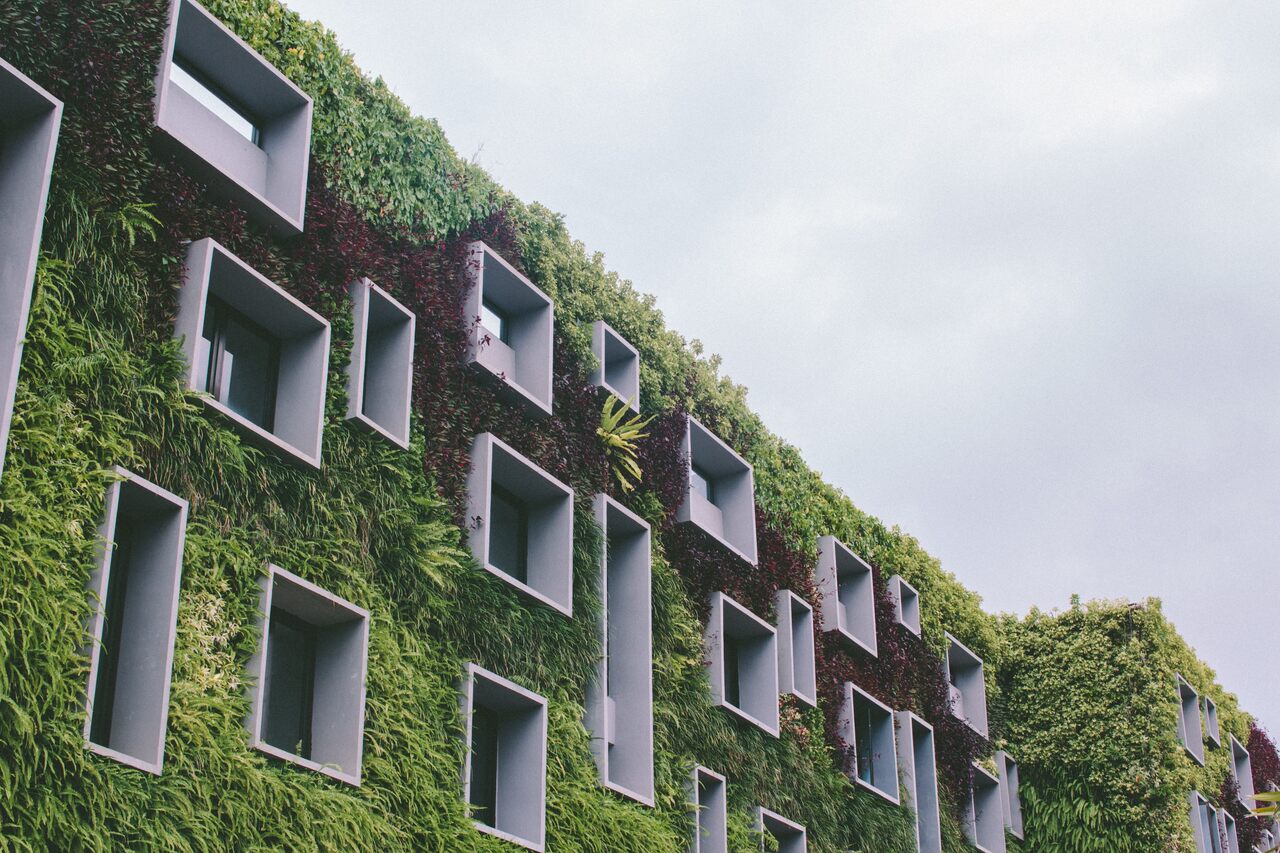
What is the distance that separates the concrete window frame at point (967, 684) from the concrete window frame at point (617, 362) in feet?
34.9

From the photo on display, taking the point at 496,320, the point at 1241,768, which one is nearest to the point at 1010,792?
the point at 1241,768

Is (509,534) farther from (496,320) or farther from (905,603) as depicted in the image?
(905,603)

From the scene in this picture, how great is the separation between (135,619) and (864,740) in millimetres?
15767

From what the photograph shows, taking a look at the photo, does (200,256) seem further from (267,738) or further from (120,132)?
(267,738)

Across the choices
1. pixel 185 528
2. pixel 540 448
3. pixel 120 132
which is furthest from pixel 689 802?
pixel 120 132

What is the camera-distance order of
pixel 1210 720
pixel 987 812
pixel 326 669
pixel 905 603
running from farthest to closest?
pixel 1210 720 → pixel 987 812 → pixel 905 603 → pixel 326 669

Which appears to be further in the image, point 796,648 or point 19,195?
point 796,648

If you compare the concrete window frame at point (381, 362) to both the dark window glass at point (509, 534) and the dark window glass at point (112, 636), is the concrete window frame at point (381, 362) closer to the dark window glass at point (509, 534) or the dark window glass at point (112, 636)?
the dark window glass at point (509, 534)

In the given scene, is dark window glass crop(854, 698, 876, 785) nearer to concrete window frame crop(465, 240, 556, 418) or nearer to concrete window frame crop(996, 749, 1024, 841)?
concrete window frame crop(996, 749, 1024, 841)

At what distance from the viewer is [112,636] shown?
13875mm

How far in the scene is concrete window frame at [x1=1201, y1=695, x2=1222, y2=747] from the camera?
1433 inches

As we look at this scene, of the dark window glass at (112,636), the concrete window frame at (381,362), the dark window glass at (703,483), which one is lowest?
the dark window glass at (112,636)

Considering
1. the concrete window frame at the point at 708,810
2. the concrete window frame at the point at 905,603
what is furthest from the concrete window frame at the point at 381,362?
the concrete window frame at the point at 905,603

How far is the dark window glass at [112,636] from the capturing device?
13516 mm
